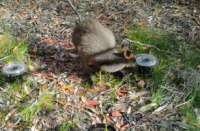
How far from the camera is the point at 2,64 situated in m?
4.73

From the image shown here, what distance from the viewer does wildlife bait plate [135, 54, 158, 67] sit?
4.35 meters

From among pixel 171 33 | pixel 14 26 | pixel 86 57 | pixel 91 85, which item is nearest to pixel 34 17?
pixel 14 26

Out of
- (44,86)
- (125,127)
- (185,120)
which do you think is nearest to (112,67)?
(125,127)

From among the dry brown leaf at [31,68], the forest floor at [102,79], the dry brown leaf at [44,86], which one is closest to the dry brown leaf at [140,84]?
the forest floor at [102,79]

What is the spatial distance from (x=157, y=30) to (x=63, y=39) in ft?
6.56

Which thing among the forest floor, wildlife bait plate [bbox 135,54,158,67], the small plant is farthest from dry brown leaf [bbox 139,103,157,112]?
the small plant

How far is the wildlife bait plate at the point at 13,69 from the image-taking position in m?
4.17

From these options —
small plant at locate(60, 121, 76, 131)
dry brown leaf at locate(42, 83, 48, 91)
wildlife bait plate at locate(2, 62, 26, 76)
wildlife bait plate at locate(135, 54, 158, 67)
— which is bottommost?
small plant at locate(60, 121, 76, 131)

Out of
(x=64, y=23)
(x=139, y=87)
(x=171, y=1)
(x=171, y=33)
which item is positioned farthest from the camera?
(x=171, y=1)

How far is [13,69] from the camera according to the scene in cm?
427

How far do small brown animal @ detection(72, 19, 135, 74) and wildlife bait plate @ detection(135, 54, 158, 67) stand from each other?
216 mm

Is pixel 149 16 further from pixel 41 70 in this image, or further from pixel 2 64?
pixel 2 64

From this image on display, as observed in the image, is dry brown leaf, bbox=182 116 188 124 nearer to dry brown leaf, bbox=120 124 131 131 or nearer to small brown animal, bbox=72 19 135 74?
dry brown leaf, bbox=120 124 131 131

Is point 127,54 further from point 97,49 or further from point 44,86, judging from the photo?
point 44,86
